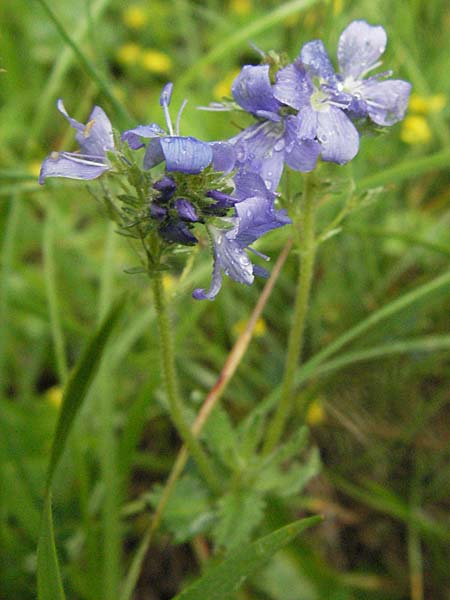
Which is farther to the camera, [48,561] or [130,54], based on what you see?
[130,54]

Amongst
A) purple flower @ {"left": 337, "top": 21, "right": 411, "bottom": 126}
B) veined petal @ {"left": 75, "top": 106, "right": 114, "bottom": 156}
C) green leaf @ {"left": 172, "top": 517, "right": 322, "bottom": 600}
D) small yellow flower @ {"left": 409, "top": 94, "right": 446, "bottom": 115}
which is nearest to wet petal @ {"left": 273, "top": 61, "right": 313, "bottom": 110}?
purple flower @ {"left": 337, "top": 21, "right": 411, "bottom": 126}

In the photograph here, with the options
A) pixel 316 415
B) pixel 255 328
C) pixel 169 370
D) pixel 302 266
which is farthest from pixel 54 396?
pixel 302 266

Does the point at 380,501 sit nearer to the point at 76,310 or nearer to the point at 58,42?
the point at 76,310

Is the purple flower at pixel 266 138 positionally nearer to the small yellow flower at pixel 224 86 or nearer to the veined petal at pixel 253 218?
the veined petal at pixel 253 218

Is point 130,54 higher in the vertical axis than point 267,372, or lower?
higher

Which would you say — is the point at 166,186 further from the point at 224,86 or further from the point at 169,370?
the point at 224,86

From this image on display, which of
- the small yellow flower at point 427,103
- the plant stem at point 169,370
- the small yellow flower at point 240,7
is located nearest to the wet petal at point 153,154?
the plant stem at point 169,370
